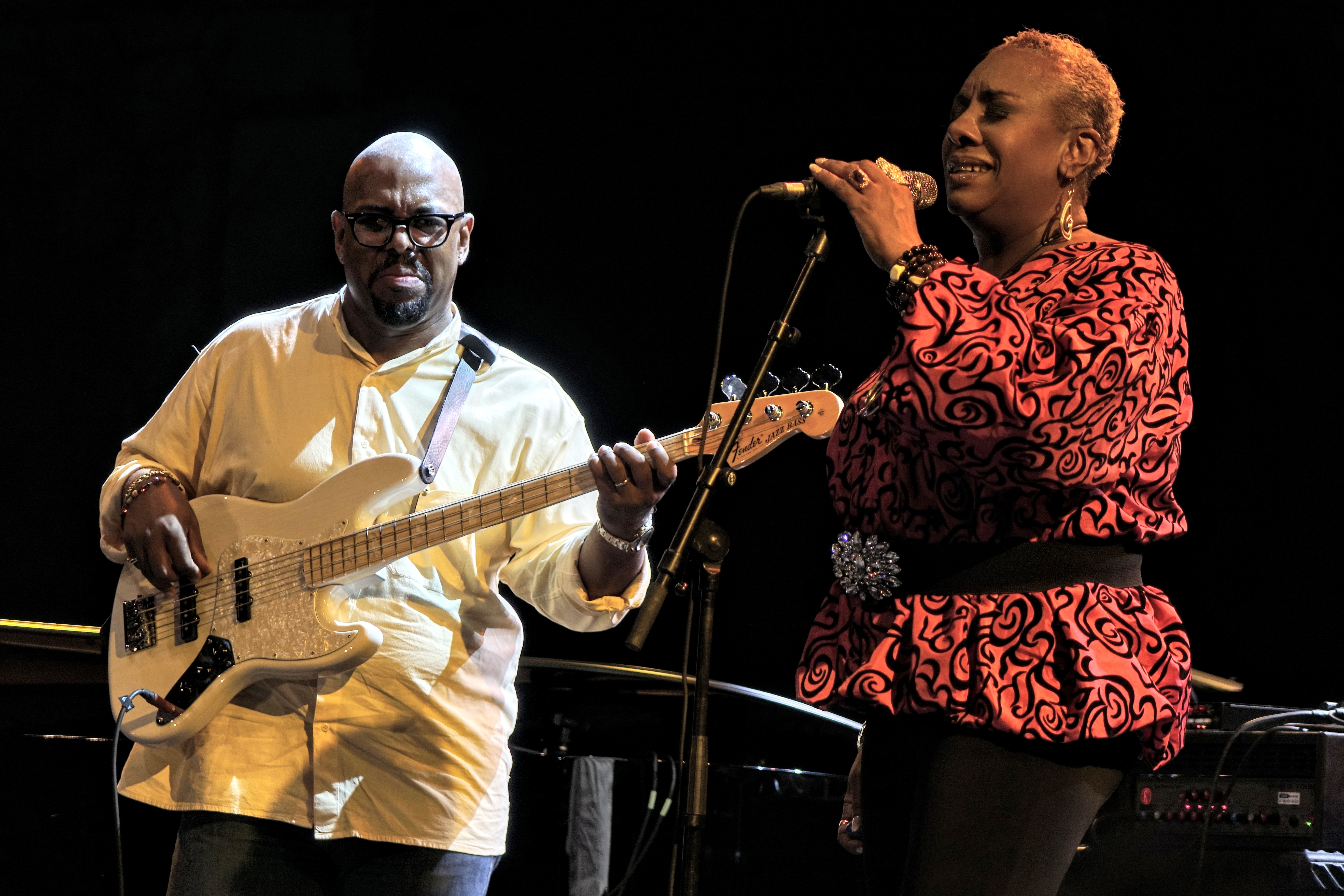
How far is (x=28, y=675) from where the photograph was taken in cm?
323

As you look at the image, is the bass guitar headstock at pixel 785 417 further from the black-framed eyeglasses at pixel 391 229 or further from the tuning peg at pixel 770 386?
the black-framed eyeglasses at pixel 391 229

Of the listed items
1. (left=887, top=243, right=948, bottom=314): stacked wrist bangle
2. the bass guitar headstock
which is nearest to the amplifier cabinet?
the bass guitar headstock

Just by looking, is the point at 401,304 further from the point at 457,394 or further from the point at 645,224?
the point at 645,224

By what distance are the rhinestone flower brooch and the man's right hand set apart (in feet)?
4.61

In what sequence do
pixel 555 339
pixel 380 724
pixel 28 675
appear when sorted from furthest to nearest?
pixel 555 339 < pixel 28 675 < pixel 380 724

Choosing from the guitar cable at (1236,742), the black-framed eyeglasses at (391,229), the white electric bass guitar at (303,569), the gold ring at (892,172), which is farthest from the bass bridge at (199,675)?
the guitar cable at (1236,742)

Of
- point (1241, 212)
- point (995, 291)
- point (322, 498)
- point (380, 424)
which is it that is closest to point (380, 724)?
point (322, 498)

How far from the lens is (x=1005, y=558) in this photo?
5.04 feet

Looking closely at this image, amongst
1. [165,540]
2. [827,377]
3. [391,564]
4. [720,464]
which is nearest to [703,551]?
[720,464]

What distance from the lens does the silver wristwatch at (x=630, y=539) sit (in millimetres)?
2322

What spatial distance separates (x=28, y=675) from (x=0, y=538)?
0.98m

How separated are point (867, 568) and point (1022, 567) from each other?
0.21 metres

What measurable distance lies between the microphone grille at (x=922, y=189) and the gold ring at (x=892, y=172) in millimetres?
12

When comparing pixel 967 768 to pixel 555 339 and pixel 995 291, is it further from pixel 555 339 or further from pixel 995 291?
pixel 555 339
